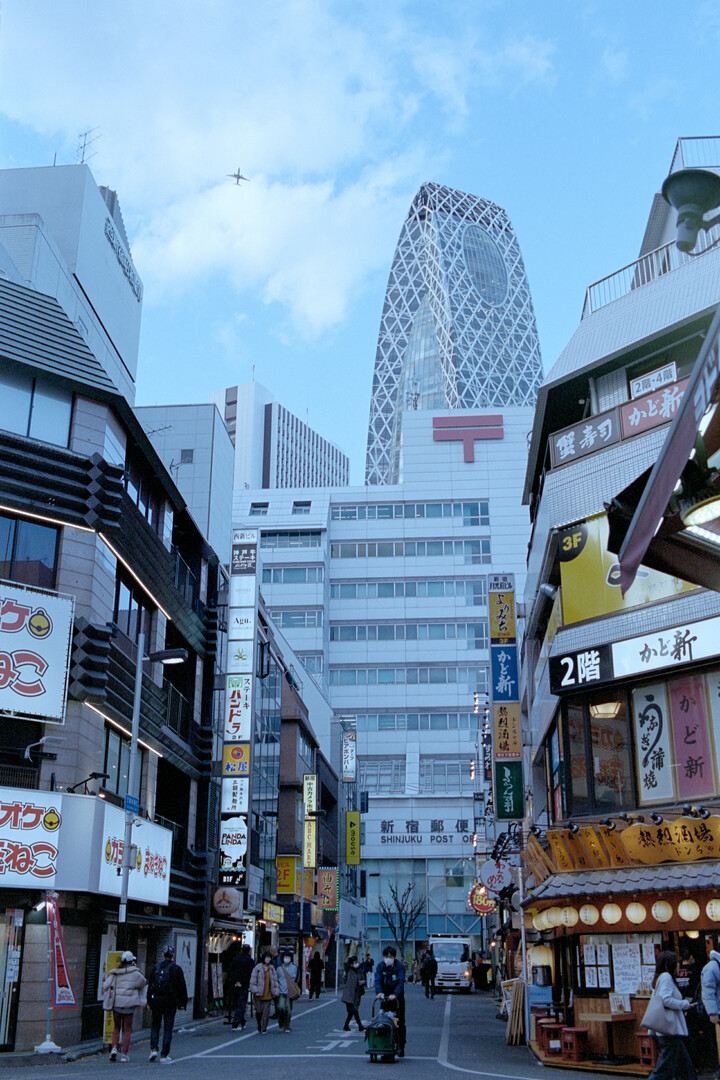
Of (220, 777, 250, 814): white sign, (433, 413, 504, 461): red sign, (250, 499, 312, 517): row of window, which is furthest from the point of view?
(433, 413, 504, 461): red sign

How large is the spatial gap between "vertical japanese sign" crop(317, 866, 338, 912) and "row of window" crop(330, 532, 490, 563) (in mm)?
42822

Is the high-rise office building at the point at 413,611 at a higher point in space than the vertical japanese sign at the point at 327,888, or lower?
higher

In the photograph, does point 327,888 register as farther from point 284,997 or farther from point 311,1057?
point 311,1057

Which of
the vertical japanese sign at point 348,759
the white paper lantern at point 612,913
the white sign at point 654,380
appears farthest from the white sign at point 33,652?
the vertical japanese sign at point 348,759

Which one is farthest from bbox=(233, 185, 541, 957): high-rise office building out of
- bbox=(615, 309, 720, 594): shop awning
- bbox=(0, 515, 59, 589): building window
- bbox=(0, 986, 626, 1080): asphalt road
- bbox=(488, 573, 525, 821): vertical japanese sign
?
bbox=(615, 309, 720, 594): shop awning

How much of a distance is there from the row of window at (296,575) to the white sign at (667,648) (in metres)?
81.0

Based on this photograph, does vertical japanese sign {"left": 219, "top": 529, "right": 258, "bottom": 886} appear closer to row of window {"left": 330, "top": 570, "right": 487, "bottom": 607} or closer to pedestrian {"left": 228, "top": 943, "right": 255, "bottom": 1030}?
pedestrian {"left": 228, "top": 943, "right": 255, "bottom": 1030}

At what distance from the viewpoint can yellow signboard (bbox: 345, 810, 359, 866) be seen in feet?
249

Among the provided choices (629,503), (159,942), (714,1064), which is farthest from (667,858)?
(159,942)

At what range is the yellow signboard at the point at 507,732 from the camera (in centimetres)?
3234

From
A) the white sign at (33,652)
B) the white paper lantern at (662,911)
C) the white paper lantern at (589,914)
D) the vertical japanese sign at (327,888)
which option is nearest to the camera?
the white paper lantern at (662,911)

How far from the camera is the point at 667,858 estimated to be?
18406 millimetres

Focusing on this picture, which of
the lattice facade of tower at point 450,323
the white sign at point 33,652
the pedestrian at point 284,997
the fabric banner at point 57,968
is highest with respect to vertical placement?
the lattice facade of tower at point 450,323

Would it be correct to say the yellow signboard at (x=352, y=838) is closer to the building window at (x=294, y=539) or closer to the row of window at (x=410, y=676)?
the row of window at (x=410, y=676)
